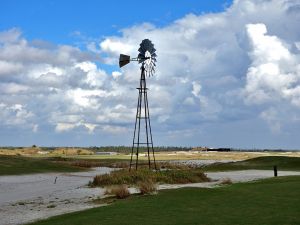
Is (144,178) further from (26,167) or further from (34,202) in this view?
(26,167)

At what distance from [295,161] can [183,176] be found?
123 ft

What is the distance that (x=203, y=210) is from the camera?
21.7 m

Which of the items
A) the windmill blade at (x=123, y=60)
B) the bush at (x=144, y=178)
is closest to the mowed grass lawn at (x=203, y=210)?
the bush at (x=144, y=178)

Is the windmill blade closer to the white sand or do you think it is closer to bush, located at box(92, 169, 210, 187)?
bush, located at box(92, 169, 210, 187)

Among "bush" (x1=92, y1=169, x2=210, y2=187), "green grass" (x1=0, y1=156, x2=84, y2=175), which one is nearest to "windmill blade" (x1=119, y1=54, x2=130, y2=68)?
"bush" (x1=92, y1=169, x2=210, y2=187)

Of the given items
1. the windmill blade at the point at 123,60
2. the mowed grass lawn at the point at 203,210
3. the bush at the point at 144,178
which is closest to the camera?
the mowed grass lawn at the point at 203,210

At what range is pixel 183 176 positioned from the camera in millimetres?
45688

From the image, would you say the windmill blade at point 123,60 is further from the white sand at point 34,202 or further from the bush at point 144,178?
the white sand at point 34,202

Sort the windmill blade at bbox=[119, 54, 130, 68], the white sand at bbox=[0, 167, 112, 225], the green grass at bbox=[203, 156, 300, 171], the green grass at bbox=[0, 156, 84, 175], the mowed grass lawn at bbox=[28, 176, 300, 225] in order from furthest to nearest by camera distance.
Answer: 1. the green grass at bbox=[203, 156, 300, 171]
2. the green grass at bbox=[0, 156, 84, 175]
3. the windmill blade at bbox=[119, 54, 130, 68]
4. the white sand at bbox=[0, 167, 112, 225]
5. the mowed grass lawn at bbox=[28, 176, 300, 225]

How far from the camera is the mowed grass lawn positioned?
62.3 feet

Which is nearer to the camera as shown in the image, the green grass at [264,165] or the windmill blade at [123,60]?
the windmill blade at [123,60]

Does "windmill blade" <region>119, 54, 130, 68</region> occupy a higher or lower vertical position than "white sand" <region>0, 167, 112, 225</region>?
higher

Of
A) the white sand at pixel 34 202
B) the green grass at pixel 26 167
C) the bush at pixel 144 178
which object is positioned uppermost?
the green grass at pixel 26 167

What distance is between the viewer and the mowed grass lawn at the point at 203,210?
1900 cm
